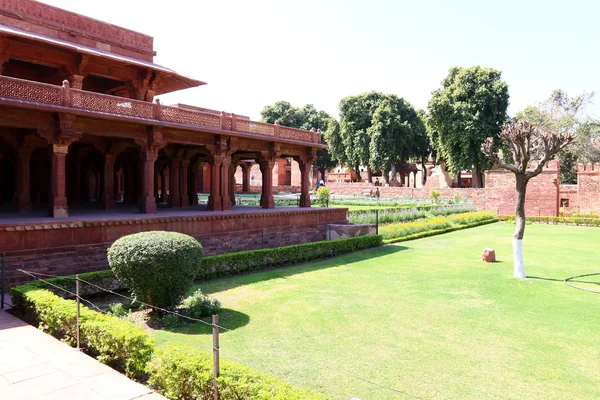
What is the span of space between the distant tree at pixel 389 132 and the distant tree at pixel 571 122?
1254 centimetres

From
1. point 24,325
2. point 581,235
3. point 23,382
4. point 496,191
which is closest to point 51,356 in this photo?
point 23,382

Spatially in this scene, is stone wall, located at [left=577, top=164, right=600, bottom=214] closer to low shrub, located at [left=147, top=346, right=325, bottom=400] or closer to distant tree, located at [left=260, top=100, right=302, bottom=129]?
distant tree, located at [left=260, top=100, right=302, bottom=129]

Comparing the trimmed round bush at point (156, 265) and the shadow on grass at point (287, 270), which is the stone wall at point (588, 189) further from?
the trimmed round bush at point (156, 265)

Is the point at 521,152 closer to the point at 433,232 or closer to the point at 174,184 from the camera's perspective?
the point at 433,232

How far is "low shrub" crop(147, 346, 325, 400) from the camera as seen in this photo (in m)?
4.22

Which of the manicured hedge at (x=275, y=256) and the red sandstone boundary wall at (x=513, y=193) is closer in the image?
the manicured hedge at (x=275, y=256)

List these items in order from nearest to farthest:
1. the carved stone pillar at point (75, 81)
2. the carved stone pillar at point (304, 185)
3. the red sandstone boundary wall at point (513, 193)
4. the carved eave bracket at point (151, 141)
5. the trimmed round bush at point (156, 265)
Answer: the trimmed round bush at point (156, 265)
the carved eave bracket at point (151, 141)
the carved stone pillar at point (75, 81)
the carved stone pillar at point (304, 185)
the red sandstone boundary wall at point (513, 193)

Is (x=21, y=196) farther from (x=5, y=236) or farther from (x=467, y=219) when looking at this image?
(x=467, y=219)

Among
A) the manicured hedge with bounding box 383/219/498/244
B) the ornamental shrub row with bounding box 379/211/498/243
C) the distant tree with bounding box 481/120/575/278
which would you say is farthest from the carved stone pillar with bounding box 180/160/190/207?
the distant tree with bounding box 481/120/575/278

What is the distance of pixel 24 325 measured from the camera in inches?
291

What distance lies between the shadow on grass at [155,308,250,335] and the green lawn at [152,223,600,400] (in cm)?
4

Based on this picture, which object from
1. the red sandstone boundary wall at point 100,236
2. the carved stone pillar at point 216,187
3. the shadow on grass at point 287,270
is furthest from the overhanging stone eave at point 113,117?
the shadow on grass at point 287,270

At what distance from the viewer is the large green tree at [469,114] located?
42062 millimetres

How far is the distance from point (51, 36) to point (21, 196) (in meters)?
6.06
